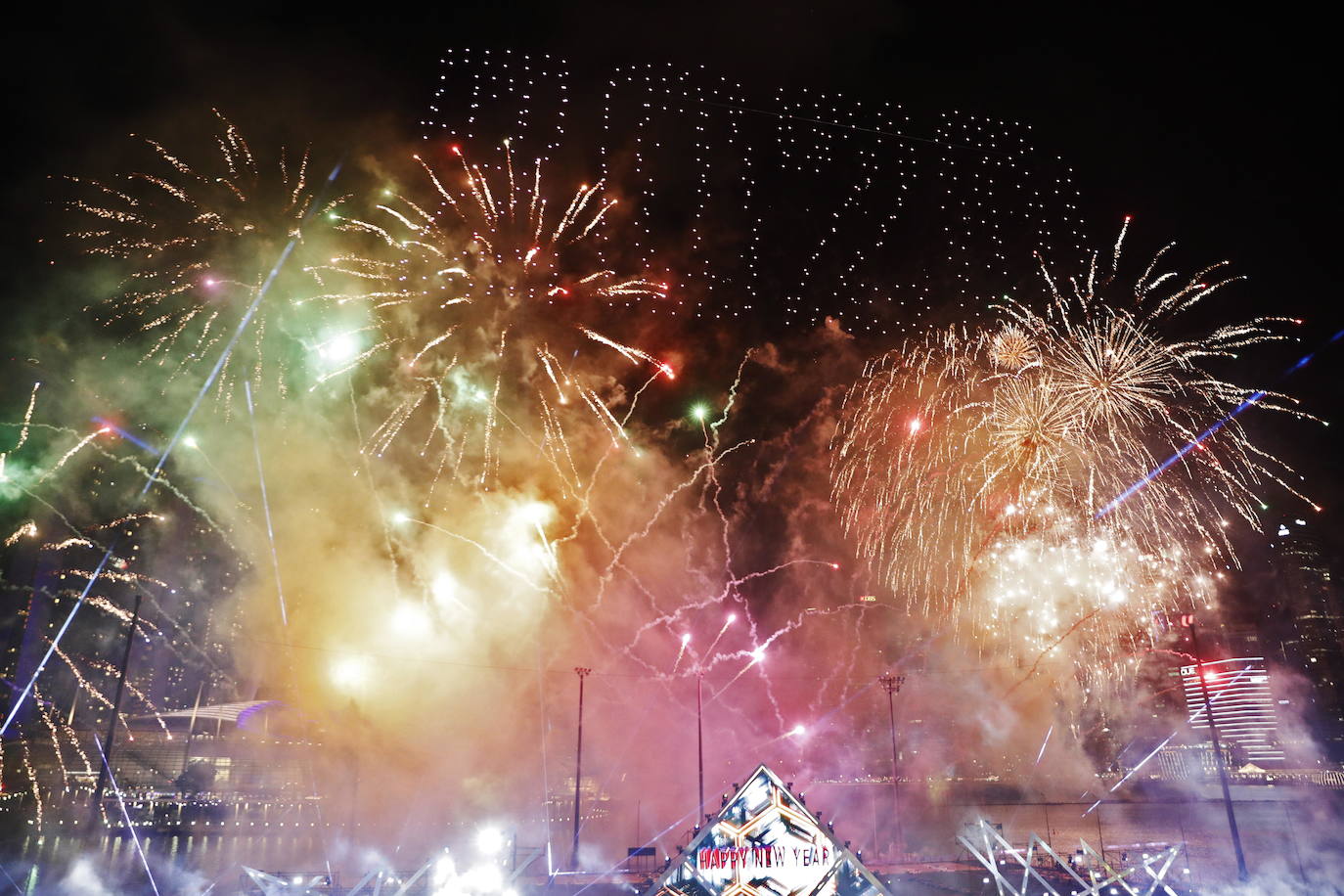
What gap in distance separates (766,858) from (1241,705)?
14797cm

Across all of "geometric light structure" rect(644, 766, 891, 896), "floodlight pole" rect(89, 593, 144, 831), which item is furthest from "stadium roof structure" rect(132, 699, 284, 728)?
"geometric light structure" rect(644, 766, 891, 896)

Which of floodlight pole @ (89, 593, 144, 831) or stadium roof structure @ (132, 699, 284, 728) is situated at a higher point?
stadium roof structure @ (132, 699, 284, 728)

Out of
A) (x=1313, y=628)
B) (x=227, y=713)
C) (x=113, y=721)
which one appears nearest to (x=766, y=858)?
(x=113, y=721)

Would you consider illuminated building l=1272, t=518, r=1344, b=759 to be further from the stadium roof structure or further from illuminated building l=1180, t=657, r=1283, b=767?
the stadium roof structure

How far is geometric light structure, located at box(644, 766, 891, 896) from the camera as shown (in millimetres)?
12172

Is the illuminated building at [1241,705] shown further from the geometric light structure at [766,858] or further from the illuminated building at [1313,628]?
the geometric light structure at [766,858]

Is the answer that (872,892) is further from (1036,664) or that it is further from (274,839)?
(1036,664)

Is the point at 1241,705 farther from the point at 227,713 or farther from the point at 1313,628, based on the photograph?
the point at 227,713

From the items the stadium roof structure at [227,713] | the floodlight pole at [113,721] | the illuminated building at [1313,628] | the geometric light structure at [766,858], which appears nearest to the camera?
the geometric light structure at [766,858]

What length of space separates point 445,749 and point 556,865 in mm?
20299

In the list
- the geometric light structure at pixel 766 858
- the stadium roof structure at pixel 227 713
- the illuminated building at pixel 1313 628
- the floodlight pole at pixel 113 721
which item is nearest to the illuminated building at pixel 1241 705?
the illuminated building at pixel 1313 628

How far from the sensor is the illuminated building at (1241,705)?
119 m

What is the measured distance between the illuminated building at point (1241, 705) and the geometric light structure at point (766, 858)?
132 metres

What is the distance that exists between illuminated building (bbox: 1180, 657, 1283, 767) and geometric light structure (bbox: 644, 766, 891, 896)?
433ft
